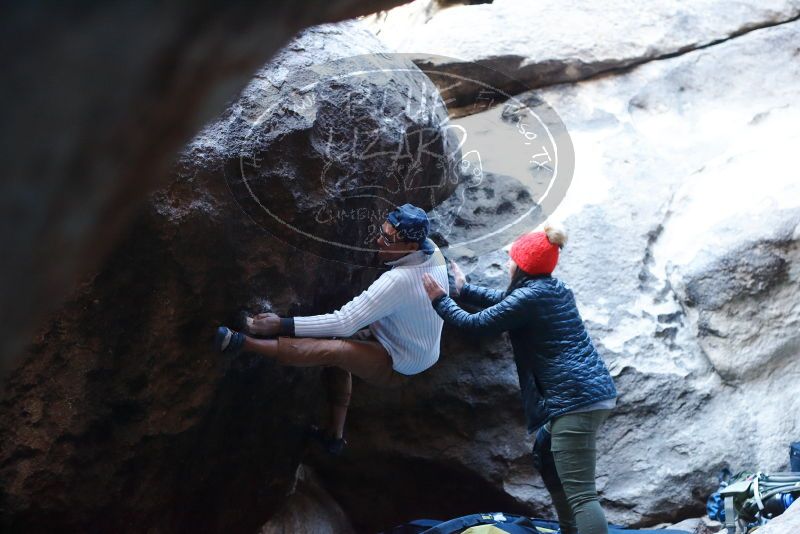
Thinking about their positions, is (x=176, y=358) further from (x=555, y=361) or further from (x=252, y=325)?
(x=555, y=361)

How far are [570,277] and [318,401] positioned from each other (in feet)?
5.03

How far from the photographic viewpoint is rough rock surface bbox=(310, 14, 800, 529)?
14.4 feet

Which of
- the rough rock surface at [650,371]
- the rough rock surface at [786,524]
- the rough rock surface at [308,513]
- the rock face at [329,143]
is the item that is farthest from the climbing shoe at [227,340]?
the rough rock surface at [786,524]

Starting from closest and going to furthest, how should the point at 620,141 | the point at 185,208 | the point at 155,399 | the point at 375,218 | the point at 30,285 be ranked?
the point at 30,285
the point at 185,208
the point at 155,399
the point at 375,218
the point at 620,141

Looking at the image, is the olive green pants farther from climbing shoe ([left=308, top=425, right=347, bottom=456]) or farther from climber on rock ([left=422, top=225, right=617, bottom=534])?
climbing shoe ([left=308, top=425, right=347, bottom=456])

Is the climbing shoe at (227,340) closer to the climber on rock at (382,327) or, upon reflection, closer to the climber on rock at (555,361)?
the climber on rock at (382,327)

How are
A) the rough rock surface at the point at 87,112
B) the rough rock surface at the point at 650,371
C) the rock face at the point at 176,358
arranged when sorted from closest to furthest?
the rough rock surface at the point at 87,112, the rock face at the point at 176,358, the rough rock surface at the point at 650,371

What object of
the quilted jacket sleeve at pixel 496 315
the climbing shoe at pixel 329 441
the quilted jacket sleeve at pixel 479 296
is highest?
the quilted jacket sleeve at pixel 496 315

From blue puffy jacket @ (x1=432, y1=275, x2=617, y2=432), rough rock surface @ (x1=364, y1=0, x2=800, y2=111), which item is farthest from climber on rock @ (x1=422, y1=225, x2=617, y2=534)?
rough rock surface @ (x1=364, y1=0, x2=800, y2=111)

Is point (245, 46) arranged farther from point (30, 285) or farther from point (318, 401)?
point (318, 401)

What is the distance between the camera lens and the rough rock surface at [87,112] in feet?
2.37

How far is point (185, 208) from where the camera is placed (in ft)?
10.9

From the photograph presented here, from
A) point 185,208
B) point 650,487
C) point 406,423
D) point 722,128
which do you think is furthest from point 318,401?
point 722,128

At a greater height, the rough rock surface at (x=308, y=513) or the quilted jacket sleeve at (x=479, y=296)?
the quilted jacket sleeve at (x=479, y=296)
